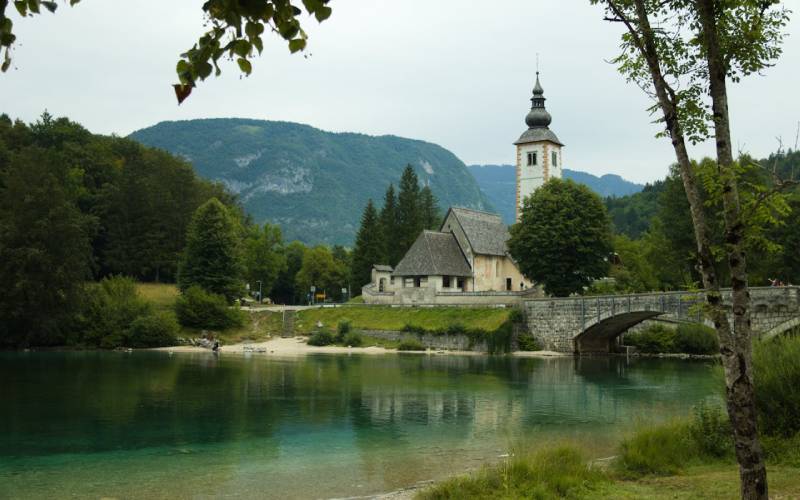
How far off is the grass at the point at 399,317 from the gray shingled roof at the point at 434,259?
4.40m

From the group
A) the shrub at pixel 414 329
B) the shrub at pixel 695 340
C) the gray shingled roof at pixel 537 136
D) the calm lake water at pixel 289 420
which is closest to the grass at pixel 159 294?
the shrub at pixel 414 329

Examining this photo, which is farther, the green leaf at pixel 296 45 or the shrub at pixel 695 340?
the shrub at pixel 695 340

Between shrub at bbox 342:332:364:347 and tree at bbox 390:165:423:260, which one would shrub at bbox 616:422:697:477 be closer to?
shrub at bbox 342:332:364:347

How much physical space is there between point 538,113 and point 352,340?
34335 mm

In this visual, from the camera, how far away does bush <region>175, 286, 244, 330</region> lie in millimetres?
66188

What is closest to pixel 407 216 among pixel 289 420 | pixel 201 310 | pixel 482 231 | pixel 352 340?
pixel 482 231

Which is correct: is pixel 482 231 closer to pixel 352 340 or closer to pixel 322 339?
pixel 352 340

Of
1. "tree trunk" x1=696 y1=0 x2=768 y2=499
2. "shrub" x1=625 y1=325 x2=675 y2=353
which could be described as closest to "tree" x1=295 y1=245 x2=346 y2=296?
"shrub" x1=625 y1=325 x2=675 y2=353

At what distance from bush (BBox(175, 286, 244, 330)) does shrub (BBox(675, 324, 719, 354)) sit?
4024 centimetres

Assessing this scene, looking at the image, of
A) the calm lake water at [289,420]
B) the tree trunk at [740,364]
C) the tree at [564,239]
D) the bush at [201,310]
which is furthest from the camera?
the bush at [201,310]

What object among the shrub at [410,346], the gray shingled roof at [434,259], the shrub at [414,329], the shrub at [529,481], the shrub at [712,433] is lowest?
the shrub at [410,346]

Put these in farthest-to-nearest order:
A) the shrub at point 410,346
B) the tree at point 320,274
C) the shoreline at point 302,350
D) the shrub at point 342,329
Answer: the tree at point 320,274
the shrub at point 342,329
the shrub at point 410,346
the shoreline at point 302,350

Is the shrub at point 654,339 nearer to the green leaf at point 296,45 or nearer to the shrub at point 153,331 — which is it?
the shrub at point 153,331

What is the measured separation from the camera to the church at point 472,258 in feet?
224
